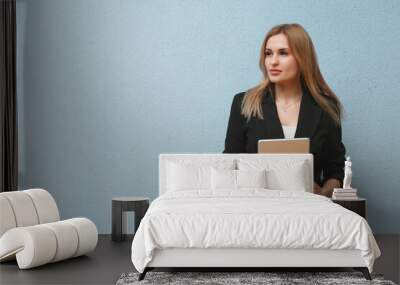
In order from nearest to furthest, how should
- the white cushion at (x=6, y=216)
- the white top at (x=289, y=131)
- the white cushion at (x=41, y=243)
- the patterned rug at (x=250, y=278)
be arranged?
the patterned rug at (x=250, y=278)
the white cushion at (x=41, y=243)
the white cushion at (x=6, y=216)
the white top at (x=289, y=131)

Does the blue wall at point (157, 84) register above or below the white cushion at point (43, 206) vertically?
A: above

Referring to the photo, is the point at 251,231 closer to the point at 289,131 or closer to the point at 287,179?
the point at 287,179

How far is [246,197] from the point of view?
221 inches

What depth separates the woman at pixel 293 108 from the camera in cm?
725

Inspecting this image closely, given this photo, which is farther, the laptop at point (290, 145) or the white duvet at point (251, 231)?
the laptop at point (290, 145)

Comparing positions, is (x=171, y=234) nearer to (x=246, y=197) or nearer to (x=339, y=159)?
(x=246, y=197)

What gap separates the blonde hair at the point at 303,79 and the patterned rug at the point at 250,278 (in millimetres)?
2575

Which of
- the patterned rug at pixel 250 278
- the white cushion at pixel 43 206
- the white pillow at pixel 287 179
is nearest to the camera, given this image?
the patterned rug at pixel 250 278

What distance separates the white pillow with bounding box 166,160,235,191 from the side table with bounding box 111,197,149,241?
372 mm

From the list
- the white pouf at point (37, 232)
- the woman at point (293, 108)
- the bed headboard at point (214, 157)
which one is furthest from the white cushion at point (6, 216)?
the woman at point (293, 108)

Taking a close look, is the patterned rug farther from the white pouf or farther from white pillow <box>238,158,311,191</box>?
white pillow <box>238,158,311,191</box>

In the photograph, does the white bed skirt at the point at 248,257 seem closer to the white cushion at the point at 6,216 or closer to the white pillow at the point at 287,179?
the white cushion at the point at 6,216

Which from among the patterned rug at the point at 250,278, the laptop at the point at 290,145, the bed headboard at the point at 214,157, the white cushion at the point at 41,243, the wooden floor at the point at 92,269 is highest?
the laptop at the point at 290,145

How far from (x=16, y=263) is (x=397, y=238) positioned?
12.6 feet
